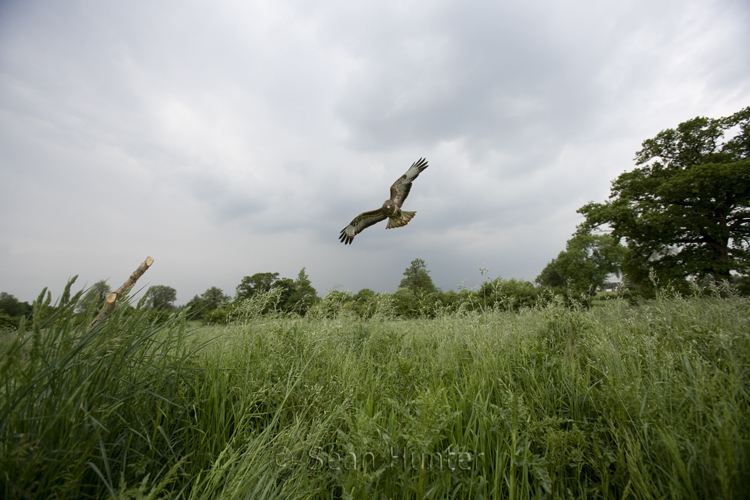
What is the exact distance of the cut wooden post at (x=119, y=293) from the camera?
6.97ft

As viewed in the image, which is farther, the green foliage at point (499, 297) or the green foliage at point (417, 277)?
the green foliage at point (417, 277)

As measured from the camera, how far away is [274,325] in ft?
11.5

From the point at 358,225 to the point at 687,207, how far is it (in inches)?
829

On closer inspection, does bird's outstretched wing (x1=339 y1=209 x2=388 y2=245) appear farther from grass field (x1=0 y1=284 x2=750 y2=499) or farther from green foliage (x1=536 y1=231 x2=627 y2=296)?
green foliage (x1=536 y1=231 x2=627 y2=296)

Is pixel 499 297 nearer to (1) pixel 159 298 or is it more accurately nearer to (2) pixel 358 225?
(2) pixel 358 225

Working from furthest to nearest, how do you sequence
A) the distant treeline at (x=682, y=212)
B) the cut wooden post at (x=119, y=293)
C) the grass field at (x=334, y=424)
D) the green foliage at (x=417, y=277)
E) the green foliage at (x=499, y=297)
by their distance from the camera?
the green foliage at (x=417, y=277)
the distant treeline at (x=682, y=212)
the green foliage at (x=499, y=297)
the cut wooden post at (x=119, y=293)
the grass field at (x=334, y=424)

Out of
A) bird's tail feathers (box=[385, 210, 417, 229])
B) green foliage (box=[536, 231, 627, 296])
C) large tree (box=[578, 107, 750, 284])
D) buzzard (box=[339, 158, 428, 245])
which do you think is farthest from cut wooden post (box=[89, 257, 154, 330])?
green foliage (box=[536, 231, 627, 296])

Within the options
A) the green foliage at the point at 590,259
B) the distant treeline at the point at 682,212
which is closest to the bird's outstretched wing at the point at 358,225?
the distant treeline at the point at 682,212

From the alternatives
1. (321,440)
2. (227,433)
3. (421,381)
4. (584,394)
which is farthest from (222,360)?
(584,394)

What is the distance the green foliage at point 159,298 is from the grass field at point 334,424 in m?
0.26

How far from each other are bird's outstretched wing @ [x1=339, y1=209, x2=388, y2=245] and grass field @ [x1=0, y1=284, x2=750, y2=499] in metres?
8.36

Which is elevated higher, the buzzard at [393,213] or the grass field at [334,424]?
the buzzard at [393,213]

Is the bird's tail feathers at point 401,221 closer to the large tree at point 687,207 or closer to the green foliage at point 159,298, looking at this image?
the green foliage at point 159,298

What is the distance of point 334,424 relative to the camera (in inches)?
86.3
